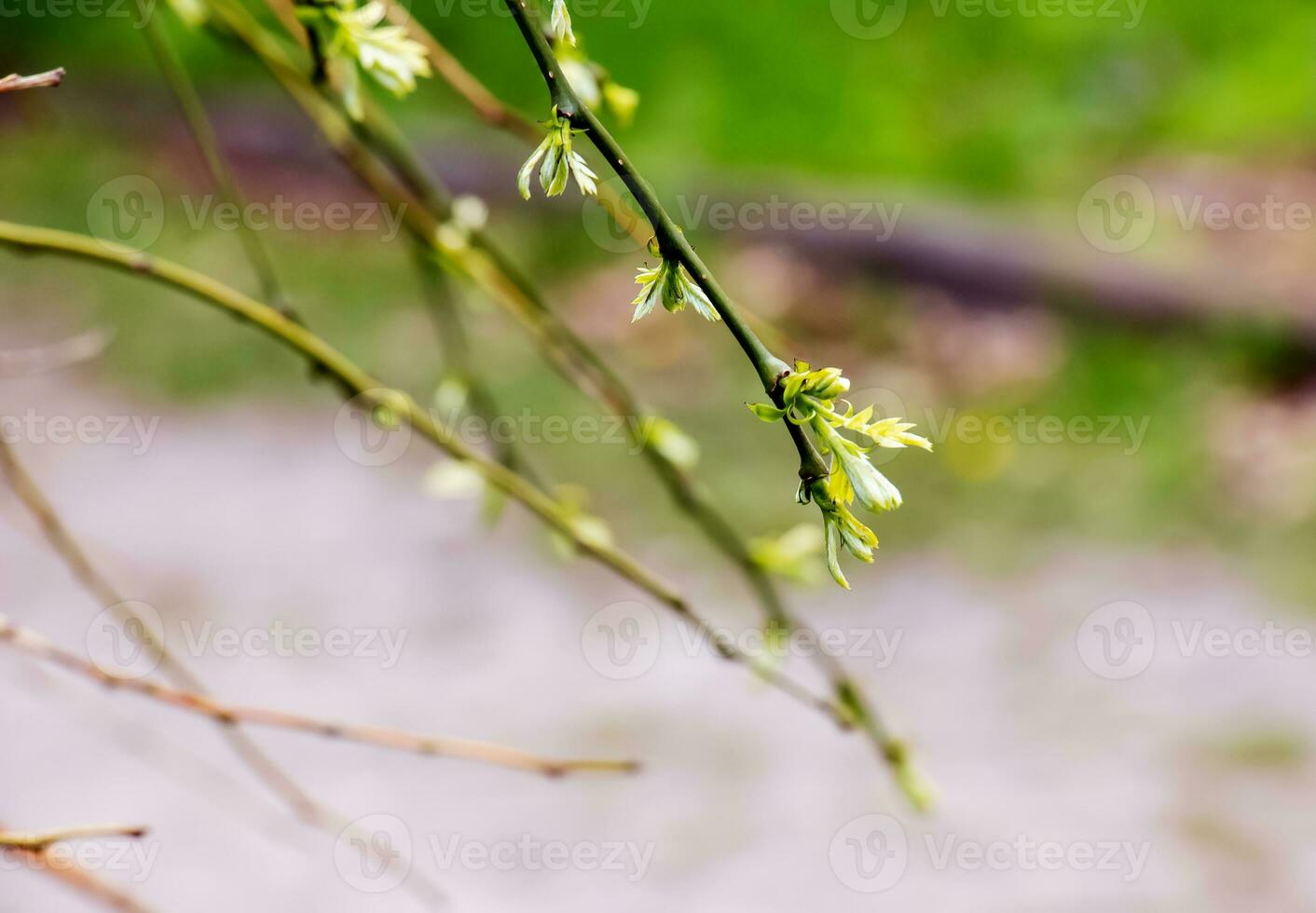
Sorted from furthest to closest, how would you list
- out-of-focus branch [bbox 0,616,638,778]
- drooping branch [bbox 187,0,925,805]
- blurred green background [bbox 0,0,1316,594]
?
blurred green background [bbox 0,0,1316,594]
drooping branch [bbox 187,0,925,805]
out-of-focus branch [bbox 0,616,638,778]

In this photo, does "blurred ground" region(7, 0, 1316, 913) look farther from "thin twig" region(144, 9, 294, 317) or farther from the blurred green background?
"thin twig" region(144, 9, 294, 317)

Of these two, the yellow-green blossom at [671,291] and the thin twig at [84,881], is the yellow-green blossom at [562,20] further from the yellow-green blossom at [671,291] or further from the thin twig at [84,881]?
the thin twig at [84,881]

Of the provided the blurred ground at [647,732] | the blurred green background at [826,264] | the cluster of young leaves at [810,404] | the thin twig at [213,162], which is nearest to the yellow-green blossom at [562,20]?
the cluster of young leaves at [810,404]

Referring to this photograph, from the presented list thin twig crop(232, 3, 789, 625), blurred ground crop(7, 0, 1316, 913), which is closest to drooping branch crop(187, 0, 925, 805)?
thin twig crop(232, 3, 789, 625)

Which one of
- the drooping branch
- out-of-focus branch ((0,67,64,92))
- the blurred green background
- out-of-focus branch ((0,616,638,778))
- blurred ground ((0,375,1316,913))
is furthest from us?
the blurred green background

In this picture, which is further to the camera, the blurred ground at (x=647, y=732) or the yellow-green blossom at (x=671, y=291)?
the blurred ground at (x=647, y=732)
